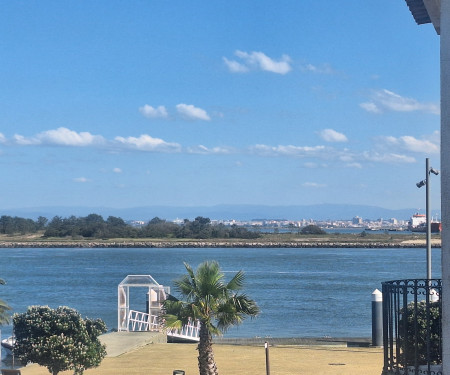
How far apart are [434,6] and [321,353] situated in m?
16.6

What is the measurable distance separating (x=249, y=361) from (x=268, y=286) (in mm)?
48725

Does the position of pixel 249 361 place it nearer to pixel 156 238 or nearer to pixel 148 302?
pixel 148 302

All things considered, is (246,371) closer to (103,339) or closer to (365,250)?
(103,339)

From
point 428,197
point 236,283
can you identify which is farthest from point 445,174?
point 428,197

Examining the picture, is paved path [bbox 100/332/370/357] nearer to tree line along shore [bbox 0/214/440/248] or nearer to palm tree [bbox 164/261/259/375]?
palm tree [bbox 164/261/259/375]

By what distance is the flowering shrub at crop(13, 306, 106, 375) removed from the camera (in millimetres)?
15328

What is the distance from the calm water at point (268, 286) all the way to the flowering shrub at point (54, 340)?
14.2 ft

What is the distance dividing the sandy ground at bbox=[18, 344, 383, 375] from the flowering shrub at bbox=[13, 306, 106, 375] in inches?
141

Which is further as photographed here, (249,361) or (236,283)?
(249,361)

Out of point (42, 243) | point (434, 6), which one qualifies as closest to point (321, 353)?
point (434, 6)

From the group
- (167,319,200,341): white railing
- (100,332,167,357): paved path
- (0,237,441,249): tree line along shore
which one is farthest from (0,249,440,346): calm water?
(0,237,441,249): tree line along shore

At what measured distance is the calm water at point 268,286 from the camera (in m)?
43.9

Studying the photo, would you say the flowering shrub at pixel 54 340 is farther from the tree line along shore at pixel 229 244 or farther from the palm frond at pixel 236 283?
the tree line along shore at pixel 229 244

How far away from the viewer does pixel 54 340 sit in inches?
603
